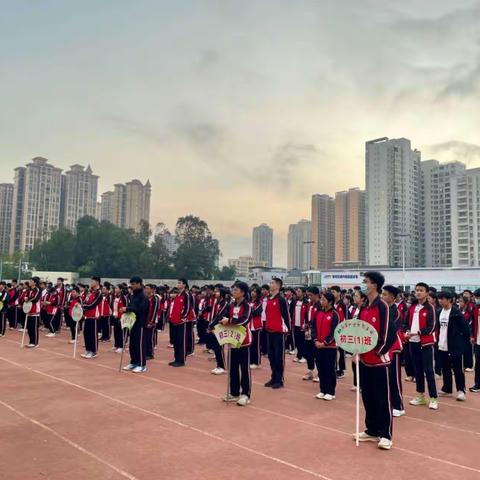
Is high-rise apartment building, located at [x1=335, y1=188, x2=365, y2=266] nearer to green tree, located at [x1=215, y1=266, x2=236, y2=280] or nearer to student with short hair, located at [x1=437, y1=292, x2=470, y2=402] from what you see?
green tree, located at [x1=215, y1=266, x2=236, y2=280]

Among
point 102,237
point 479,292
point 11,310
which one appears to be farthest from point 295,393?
point 102,237

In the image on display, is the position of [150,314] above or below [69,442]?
above

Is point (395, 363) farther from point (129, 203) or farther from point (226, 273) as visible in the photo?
point (129, 203)

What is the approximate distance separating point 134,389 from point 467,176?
7415cm

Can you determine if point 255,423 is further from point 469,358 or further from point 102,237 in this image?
point 102,237

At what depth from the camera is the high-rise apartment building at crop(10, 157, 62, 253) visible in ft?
253

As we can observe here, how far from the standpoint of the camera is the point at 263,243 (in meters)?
138

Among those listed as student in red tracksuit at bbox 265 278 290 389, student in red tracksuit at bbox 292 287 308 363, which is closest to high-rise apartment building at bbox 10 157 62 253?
student in red tracksuit at bbox 292 287 308 363

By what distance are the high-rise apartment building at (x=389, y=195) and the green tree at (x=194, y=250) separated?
26016 mm

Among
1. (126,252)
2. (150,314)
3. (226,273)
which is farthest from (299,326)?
(226,273)

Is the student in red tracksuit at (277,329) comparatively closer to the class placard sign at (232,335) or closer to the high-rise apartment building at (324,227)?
the class placard sign at (232,335)

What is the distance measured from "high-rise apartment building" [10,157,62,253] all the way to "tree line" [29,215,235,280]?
18.4m

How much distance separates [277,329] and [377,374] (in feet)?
9.91

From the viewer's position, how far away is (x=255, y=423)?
→ 222 inches
